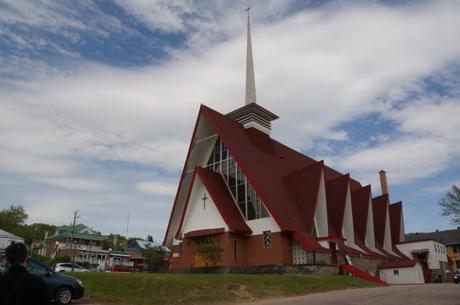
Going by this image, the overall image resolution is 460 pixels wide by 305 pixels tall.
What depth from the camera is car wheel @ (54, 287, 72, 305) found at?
43.8 ft

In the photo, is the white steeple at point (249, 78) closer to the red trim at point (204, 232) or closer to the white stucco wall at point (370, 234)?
the red trim at point (204, 232)

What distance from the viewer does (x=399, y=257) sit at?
42.6 m

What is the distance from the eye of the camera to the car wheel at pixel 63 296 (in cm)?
1334

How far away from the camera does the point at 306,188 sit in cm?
3181

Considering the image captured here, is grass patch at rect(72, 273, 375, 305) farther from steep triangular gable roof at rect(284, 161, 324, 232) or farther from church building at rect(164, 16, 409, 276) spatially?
steep triangular gable roof at rect(284, 161, 324, 232)

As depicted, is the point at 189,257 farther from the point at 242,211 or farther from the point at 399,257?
the point at 399,257

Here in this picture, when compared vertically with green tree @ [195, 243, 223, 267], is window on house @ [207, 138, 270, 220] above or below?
above

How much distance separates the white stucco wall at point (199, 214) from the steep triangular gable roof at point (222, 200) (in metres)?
0.32

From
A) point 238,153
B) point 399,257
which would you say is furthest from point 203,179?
point 399,257

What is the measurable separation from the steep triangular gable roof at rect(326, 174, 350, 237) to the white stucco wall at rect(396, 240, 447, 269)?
13.6 meters

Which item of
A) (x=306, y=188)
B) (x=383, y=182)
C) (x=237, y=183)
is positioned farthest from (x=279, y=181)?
(x=383, y=182)

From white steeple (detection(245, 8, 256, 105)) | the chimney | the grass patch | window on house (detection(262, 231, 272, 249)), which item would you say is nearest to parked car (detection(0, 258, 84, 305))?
the grass patch

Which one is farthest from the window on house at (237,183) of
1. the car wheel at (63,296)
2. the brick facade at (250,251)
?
the car wheel at (63,296)

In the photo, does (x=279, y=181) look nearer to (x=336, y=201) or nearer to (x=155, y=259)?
(x=336, y=201)
